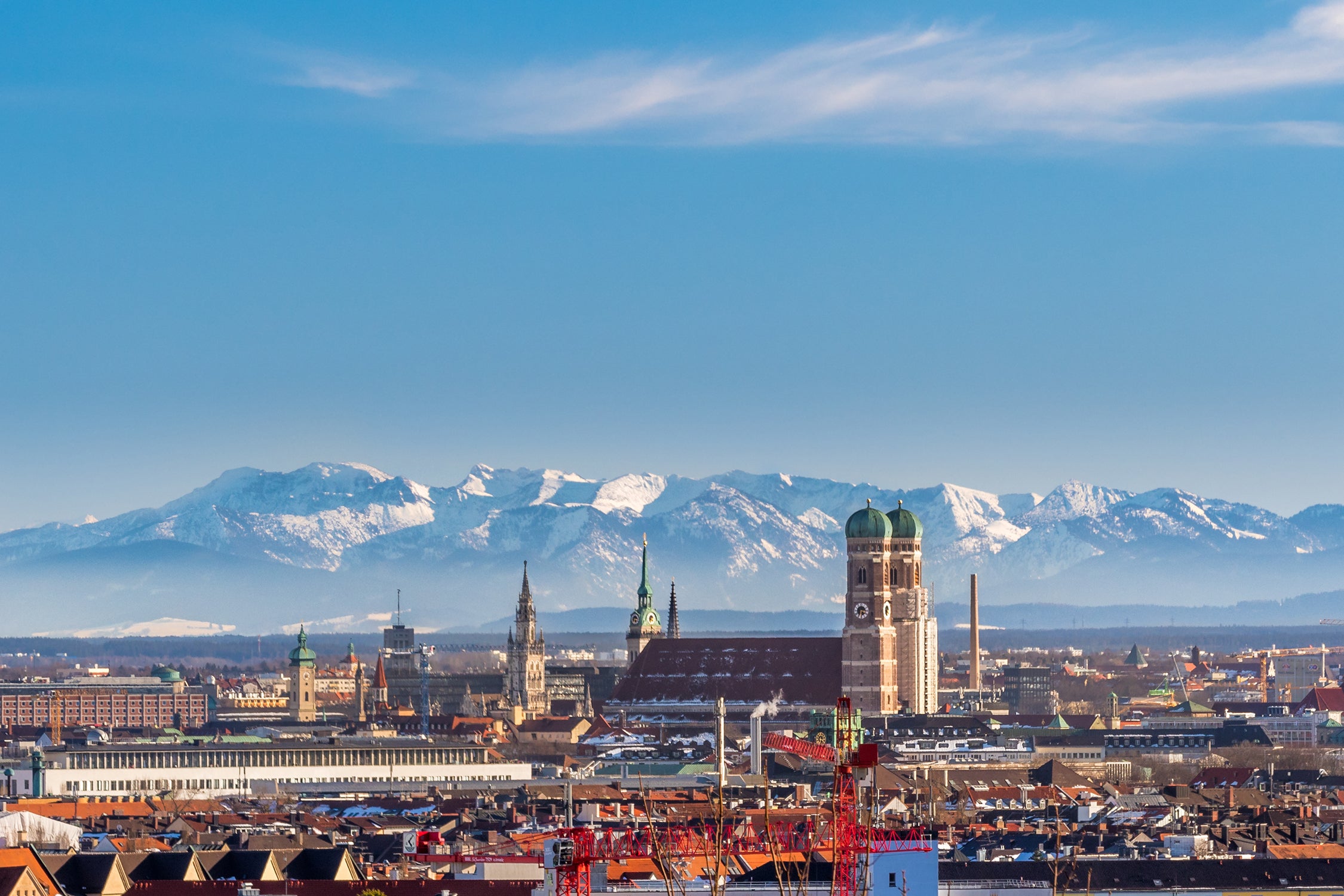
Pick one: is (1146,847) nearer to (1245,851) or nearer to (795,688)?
(1245,851)

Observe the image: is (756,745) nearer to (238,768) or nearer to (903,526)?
(238,768)

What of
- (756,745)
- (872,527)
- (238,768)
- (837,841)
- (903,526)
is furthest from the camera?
(903,526)

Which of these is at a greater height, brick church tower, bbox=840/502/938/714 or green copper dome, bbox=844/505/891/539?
green copper dome, bbox=844/505/891/539

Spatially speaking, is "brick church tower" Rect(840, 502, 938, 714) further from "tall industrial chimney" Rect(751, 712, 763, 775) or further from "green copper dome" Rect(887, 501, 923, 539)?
"tall industrial chimney" Rect(751, 712, 763, 775)

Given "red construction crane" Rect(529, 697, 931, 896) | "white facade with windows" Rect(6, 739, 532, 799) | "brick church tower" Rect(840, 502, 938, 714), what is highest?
"brick church tower" Rect(840, 502, 938, 714)

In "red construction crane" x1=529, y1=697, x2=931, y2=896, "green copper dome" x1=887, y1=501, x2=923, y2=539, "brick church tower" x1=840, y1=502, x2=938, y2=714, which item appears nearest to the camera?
"red construction crane" x1=529, y1=697, x2=931, y2=896

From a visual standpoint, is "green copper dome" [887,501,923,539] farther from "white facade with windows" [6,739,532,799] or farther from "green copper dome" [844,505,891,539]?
"white facade with windows" [6,739,532,799]

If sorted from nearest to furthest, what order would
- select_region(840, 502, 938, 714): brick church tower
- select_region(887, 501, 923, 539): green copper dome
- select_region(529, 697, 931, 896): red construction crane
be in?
1. select_region(529, 697, 931, 896): red construction crane
2. select_region(840, 502, 938, 714): brick church tower
3. select_region(887, 501, 923, 539): green copper dome

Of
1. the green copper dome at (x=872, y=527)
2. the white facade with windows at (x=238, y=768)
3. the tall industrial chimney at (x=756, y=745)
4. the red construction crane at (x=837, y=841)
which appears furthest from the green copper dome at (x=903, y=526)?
the red construction crane at (x=837, y=841)

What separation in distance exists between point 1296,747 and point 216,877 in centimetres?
12023

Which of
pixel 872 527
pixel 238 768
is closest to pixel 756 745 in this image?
pixel 238 768

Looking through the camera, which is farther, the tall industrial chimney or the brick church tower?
the brick church tower

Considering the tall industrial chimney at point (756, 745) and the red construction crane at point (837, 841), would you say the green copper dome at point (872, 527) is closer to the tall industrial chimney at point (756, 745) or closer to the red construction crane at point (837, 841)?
the tall industrial chimney at point (756, 745)

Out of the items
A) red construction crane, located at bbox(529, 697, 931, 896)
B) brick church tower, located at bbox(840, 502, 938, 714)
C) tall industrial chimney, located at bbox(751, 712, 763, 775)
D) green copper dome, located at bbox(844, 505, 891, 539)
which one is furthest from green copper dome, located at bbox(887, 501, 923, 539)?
red construction crane, located at bbox(529, 697, 931, 896)
